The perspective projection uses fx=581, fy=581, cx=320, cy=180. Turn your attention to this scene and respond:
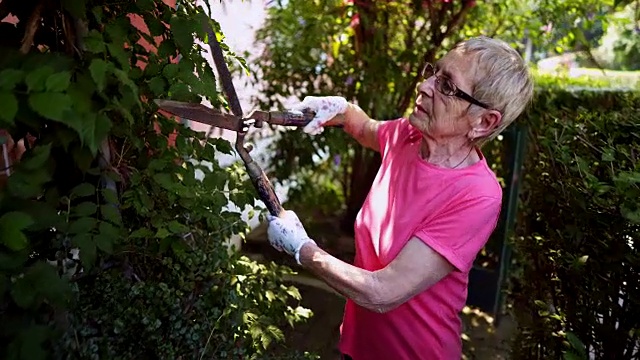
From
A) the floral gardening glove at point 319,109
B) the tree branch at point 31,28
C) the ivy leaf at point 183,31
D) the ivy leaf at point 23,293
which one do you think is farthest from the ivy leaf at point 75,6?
the floral gardening glove at point 319,109

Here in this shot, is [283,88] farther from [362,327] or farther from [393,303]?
[393,303]

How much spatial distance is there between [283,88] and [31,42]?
2749 mm

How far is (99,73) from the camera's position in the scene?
1.04 m

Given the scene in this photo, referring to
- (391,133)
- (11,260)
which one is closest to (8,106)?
(11,260)

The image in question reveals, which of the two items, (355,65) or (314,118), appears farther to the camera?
(355,65)

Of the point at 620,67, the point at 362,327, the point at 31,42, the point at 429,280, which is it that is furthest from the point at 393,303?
the point at 620,67

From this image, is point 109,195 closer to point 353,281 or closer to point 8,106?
point 8,106

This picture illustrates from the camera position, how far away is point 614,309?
178 centimetres

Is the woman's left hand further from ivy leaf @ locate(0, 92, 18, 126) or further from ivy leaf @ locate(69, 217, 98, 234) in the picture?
ivy leaf @ locate(0, 92, 18, 126)

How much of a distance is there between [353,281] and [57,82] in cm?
100

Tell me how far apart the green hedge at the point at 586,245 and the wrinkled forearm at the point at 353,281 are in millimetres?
499

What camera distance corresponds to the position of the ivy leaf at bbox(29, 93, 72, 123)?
0.90m

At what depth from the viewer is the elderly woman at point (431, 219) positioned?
1.66 metres

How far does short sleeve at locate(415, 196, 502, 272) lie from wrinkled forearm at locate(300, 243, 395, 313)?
7.5 inches
